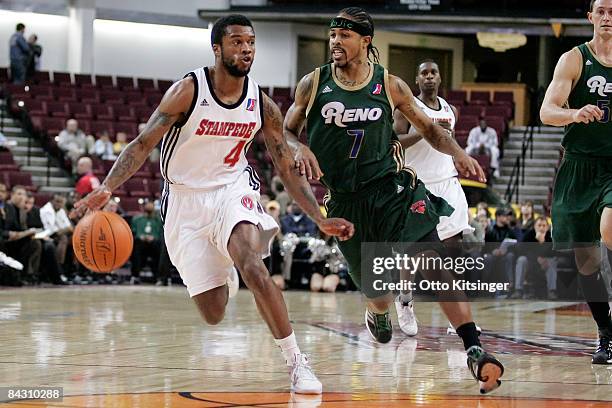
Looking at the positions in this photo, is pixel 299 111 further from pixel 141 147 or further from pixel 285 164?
pixel 141 147

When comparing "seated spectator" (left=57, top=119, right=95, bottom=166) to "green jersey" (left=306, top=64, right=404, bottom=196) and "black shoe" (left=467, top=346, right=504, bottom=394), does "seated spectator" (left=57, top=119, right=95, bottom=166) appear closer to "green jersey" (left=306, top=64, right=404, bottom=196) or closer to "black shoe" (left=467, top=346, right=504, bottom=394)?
"green jersey" (left=306, top=64, right=404, bottom=196)

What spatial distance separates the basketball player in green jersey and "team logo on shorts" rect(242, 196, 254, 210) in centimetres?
60

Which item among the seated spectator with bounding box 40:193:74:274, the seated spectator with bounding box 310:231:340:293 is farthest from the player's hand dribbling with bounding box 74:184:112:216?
the seated spectator with bounding box 310:231:340:293

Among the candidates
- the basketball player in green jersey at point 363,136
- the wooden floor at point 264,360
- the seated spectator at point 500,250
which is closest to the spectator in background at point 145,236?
the seated spectator at point 500,250

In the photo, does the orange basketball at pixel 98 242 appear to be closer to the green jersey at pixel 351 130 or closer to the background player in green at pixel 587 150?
the green jersey at pixel 351 130

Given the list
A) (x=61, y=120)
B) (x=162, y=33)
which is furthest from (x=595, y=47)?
(x=162, y=33)

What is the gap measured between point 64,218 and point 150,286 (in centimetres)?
167

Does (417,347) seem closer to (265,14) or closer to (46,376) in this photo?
(46,376)

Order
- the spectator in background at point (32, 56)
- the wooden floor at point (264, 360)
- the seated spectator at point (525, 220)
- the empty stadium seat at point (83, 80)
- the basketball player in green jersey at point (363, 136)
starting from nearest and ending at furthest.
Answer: the wooden floor at point (264, 360), the basketball player in green jersey at point (363, 136), the seated spectator at point (525, 220), the spectator in background at point (32, 56), the empty stadium seat at point (83, 80)

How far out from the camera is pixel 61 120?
22.7 m

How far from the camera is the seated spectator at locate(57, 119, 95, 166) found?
2125cm

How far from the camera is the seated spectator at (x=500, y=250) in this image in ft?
50.8

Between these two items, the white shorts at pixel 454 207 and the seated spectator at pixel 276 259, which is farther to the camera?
the seated spectator at pixel 276 259

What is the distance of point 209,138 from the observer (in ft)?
20.0
